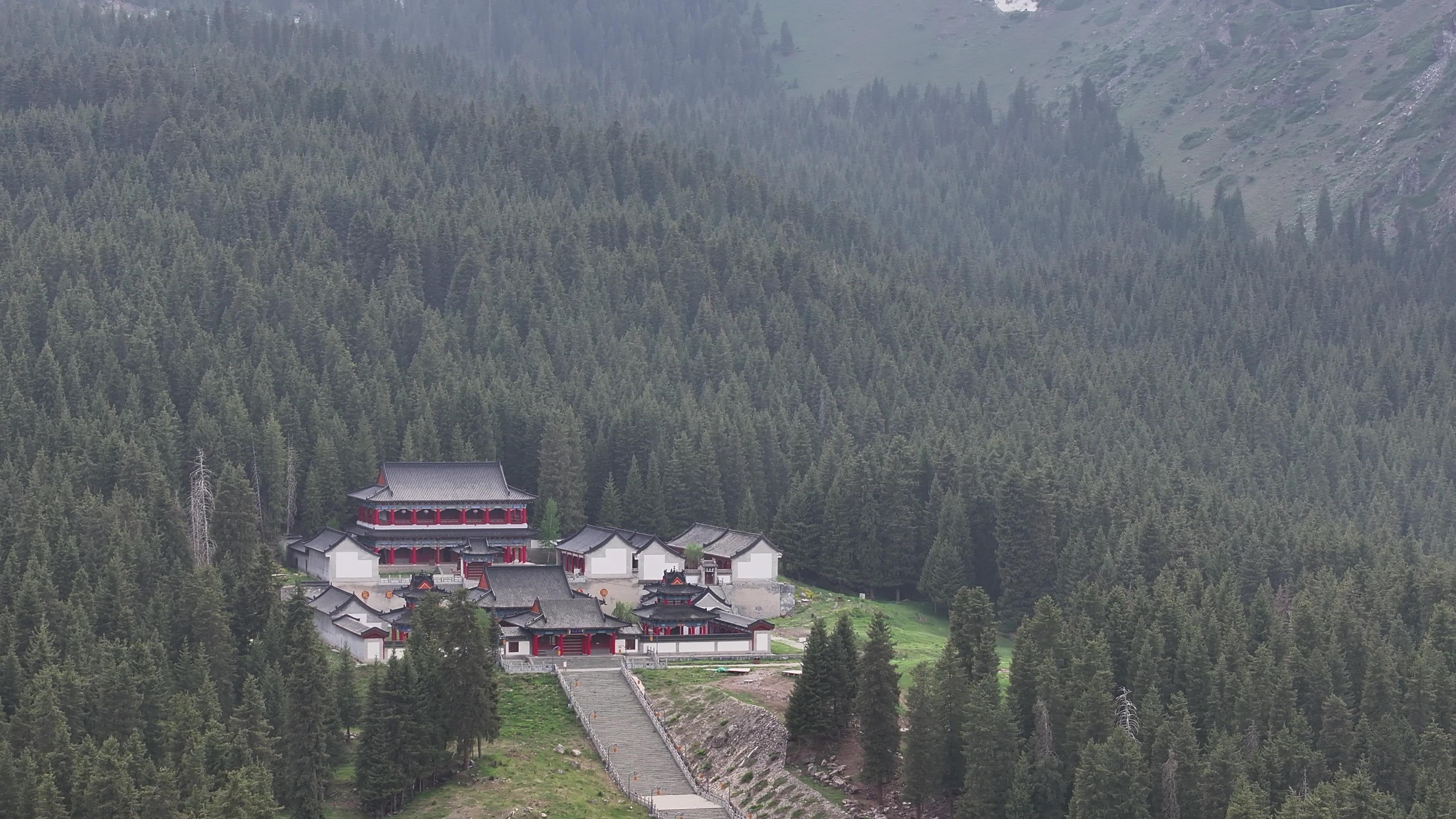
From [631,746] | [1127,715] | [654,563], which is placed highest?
[654,563]

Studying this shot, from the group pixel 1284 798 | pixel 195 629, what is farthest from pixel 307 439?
pixel 1284 798

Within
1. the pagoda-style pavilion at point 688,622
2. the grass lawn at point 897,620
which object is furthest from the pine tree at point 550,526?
the pagoda-style pavilion at point 688,622

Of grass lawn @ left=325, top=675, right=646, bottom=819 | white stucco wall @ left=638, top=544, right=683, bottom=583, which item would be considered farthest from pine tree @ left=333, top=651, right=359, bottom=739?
white stucco wall @ left=638, top=544, right=683, bottom=583

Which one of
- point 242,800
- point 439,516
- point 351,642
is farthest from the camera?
point 439,516

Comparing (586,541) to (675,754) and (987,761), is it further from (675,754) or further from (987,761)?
(987,761)

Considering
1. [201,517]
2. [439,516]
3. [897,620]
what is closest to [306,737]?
[201,517]

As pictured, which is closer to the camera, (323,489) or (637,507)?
(323,489)

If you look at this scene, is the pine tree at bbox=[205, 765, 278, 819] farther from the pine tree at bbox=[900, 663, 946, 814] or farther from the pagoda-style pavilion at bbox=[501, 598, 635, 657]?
the pagoda-style pavilion at bbox=[501, 598, 635, 657]
